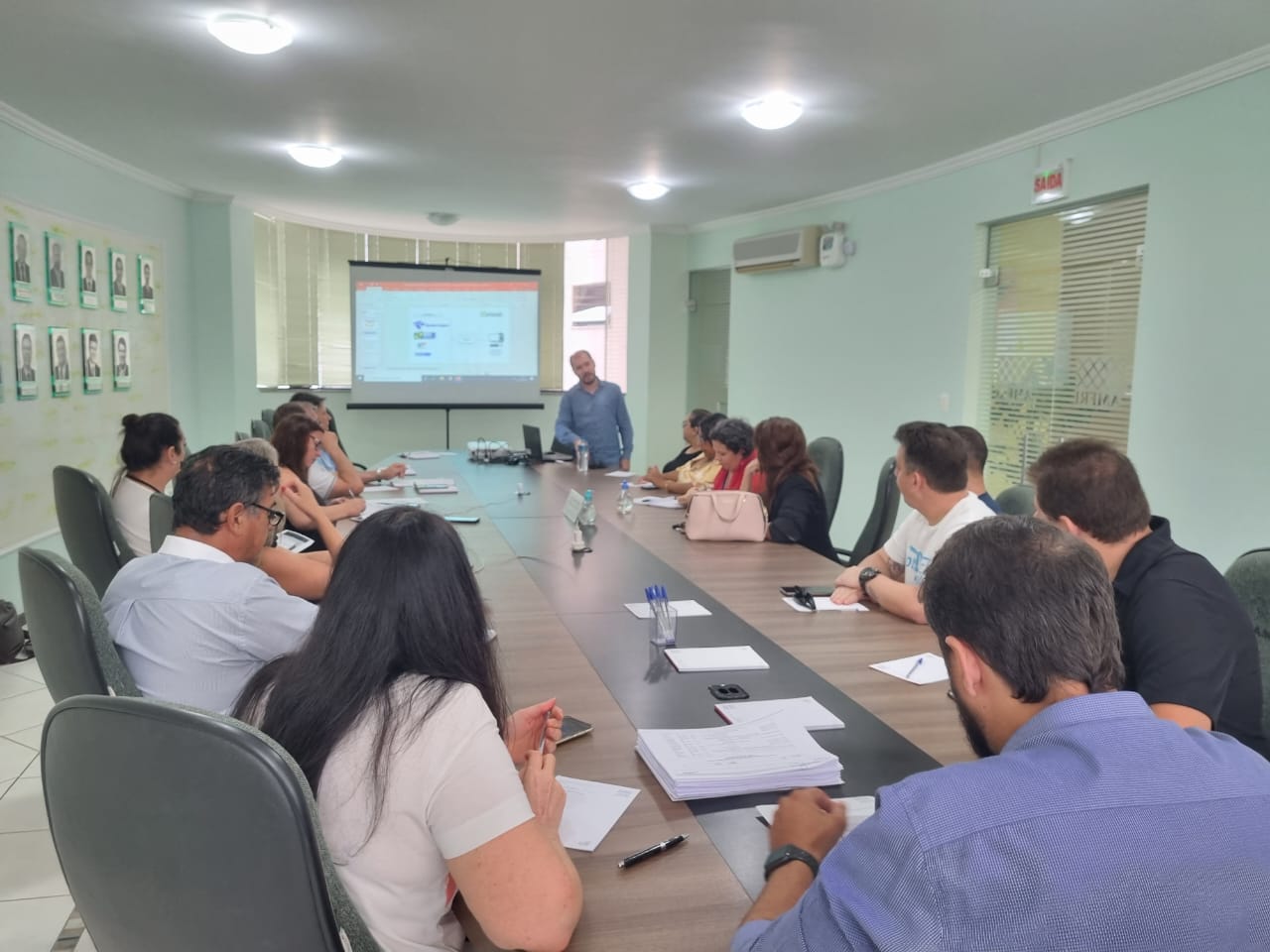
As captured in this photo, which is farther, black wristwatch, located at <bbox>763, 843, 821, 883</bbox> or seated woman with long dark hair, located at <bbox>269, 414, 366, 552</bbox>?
seated woman with long dark hair, located at <bbox>269, 414, 366, 552</bbox>

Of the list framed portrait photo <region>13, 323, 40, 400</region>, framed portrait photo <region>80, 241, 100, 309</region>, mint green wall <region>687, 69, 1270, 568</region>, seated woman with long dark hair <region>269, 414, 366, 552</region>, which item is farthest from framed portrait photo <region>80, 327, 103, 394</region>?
mint green wall <region>687, 69, 1270, 568</region>

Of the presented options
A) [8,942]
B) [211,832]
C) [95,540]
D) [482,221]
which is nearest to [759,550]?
[95,540]

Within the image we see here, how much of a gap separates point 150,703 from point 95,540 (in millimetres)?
2454

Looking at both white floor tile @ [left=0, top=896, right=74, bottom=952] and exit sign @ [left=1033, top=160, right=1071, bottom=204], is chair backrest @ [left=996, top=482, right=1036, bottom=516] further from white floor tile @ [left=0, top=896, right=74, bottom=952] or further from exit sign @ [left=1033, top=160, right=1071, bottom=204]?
white floor tile @ [left=0, top=896, right=74, bottom=952]

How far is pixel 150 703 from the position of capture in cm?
86

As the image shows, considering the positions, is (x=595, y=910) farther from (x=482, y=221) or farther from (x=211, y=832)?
(x=482, y=221)

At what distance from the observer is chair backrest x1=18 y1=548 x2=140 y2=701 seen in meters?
1.49

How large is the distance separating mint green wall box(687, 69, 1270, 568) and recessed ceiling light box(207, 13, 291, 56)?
3574 mm

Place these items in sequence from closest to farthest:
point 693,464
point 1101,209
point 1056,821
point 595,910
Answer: point 1056,821 → point 595,910 → point 1101,209 → point 693,464

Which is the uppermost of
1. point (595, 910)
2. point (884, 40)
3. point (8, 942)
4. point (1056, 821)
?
point (884, 40)

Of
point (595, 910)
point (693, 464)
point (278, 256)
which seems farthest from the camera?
point (278, 256)

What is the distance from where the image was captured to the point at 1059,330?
4.69 meters

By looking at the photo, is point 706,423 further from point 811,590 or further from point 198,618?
point 198,618

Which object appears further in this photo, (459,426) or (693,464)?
(459,426)
